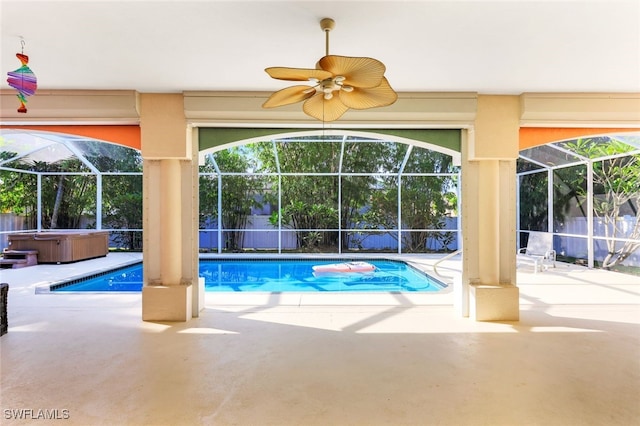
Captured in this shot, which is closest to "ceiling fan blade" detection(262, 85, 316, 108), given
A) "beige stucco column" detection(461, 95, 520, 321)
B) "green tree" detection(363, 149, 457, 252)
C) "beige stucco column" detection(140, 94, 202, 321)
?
"beige stucco column" detection(140, 94, 202, 321)

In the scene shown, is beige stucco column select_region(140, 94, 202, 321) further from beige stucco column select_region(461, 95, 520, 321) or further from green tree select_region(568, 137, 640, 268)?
green tree select_region(568, 137, 640, 268)

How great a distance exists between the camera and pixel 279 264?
9383 millimetres

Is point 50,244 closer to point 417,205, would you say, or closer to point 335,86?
point 335,86

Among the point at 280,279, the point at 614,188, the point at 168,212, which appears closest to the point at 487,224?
the point at 168,212

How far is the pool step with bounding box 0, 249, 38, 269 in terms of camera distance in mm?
7831

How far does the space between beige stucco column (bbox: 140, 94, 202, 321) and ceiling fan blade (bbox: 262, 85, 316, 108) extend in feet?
6.68

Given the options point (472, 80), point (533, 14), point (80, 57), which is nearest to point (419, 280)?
point (472, 80)

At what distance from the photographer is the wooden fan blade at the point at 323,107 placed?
2.56 metres

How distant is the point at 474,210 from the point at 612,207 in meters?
5.96

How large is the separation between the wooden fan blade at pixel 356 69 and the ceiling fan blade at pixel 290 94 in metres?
0.31

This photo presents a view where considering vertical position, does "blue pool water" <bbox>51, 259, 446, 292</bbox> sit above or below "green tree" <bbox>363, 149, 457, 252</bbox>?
below

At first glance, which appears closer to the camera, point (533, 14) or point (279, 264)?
point (533, 14)

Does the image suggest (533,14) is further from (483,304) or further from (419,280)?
(419,280)

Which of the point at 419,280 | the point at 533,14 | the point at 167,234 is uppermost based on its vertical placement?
the point at 533,14
